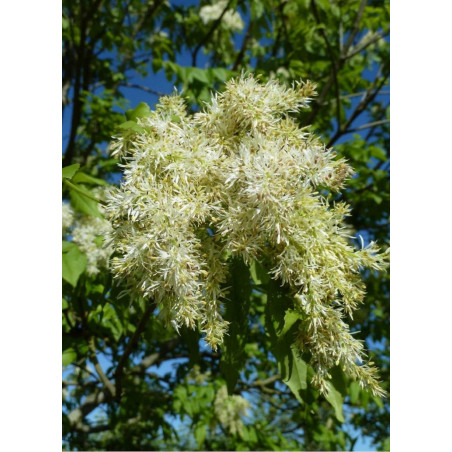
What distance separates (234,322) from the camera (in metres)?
1.27

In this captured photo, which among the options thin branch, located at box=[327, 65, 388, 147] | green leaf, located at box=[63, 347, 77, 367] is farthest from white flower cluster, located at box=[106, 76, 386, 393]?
thin branch, located at box=[327, 65, 388, 147]

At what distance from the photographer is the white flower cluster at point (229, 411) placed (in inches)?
133

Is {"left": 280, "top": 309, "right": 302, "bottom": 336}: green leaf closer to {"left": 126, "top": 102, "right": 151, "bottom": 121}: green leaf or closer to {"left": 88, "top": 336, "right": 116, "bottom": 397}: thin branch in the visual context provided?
{"left": 126, "top": 102, "right": 151, "bottom": 121}: green leaf

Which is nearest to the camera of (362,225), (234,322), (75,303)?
(234,322)

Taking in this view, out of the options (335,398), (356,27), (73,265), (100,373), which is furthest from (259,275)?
(356,27)

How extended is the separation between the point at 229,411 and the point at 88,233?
1.74 metres

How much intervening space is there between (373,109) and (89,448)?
4.06m

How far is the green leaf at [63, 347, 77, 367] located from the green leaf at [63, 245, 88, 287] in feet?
2.16

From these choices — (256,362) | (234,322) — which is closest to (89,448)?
(256,362)

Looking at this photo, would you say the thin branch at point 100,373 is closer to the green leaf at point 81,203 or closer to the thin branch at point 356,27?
the green leaf at point 81,203

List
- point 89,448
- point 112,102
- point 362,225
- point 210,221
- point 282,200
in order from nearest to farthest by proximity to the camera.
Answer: point 282,200, point 210,221, point 112,102, point 89,448, point 362,225

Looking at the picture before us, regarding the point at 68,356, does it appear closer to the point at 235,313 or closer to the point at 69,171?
the point at 69,171

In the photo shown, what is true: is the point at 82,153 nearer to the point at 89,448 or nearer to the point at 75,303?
the point at 75,303

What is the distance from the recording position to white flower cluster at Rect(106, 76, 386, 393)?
1053 mm
